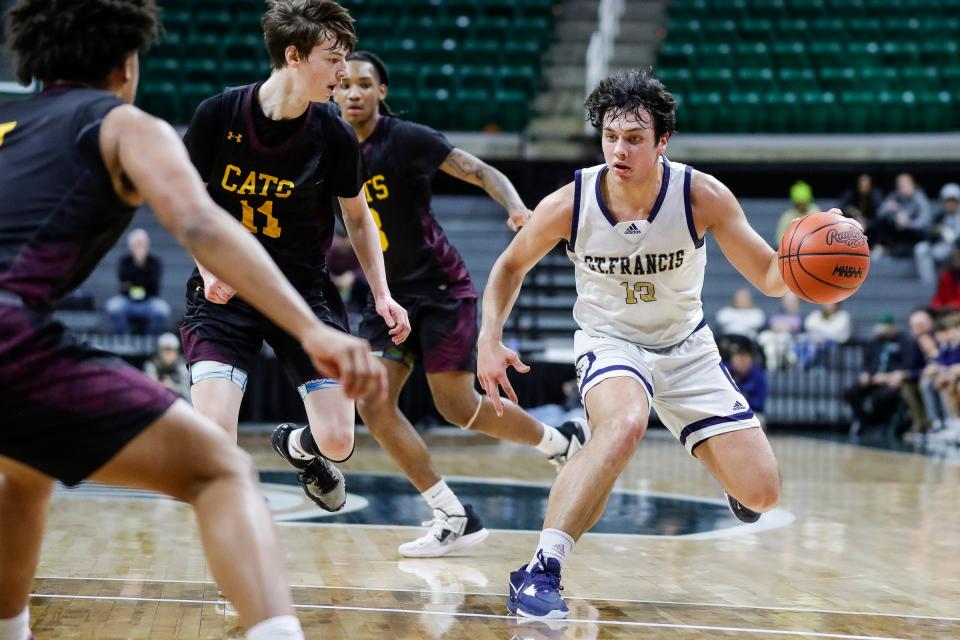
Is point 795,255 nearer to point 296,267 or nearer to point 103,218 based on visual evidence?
point 296,267

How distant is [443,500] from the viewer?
220 inches

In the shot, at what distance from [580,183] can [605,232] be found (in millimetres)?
215

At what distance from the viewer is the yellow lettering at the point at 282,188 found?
4.66m

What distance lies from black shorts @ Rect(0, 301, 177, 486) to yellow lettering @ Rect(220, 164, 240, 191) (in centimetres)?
207

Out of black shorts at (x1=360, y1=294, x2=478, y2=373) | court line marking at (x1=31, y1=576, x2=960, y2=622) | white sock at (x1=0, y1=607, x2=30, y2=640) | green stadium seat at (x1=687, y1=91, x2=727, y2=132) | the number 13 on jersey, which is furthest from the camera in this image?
green stadium seat at (x1=687, y1=91, x2=727, y2=132)

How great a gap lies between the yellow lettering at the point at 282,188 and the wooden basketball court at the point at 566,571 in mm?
1485

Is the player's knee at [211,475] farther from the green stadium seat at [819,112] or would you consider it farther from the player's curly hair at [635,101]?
the green stadium seat at [819,112]

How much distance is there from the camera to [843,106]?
56.2 ft

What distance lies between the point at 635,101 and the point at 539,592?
5.96 ft

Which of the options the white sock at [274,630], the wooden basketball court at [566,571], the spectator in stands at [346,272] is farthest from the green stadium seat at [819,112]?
the white sock at [274,630]

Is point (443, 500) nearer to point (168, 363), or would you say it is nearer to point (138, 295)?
point (168, 363)

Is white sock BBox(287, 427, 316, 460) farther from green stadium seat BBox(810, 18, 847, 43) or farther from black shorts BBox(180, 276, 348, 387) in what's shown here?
green stadium seat BBox(810, 18, 847, 43)

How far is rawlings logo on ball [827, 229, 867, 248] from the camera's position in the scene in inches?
176

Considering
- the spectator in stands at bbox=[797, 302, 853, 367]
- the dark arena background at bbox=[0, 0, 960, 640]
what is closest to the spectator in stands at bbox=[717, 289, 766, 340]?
the dark arena background at bbox=[0, 0, 960, 640]
